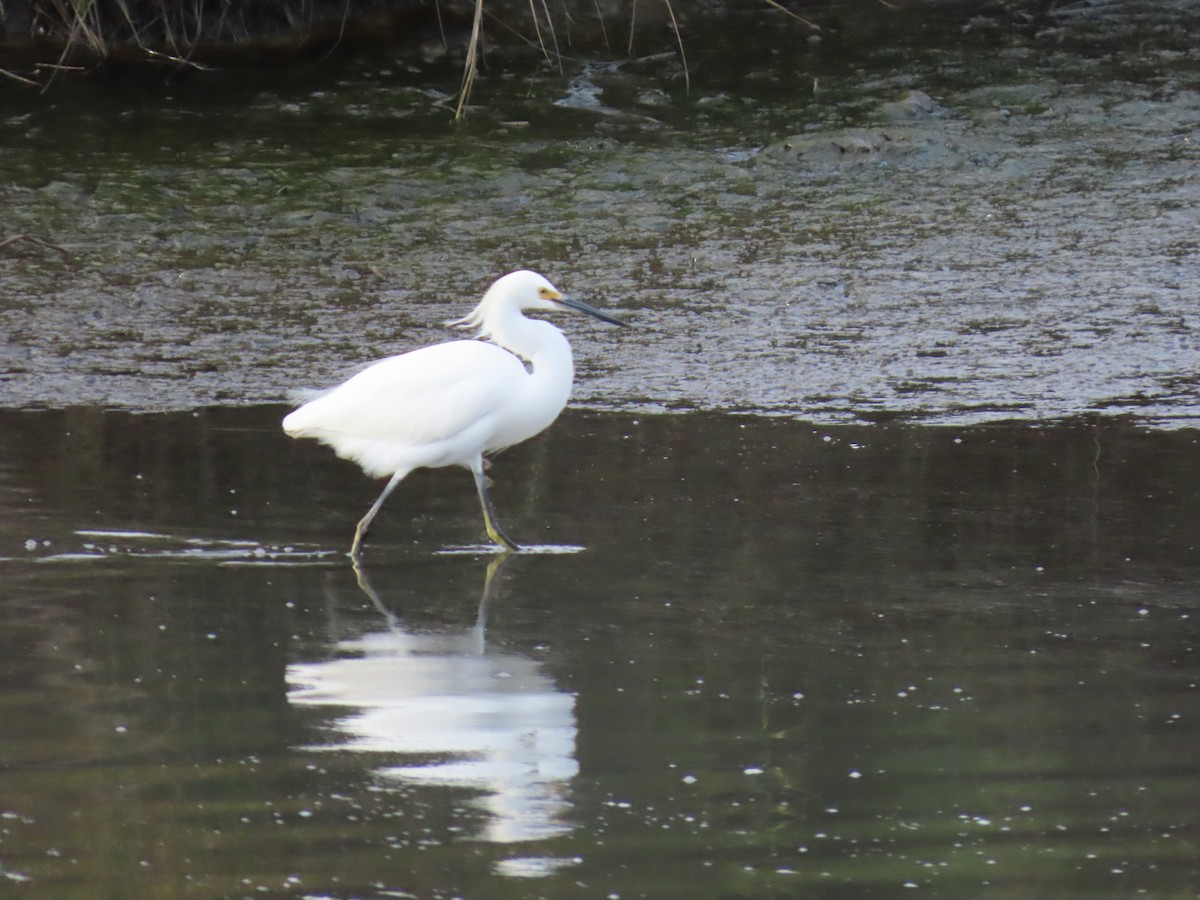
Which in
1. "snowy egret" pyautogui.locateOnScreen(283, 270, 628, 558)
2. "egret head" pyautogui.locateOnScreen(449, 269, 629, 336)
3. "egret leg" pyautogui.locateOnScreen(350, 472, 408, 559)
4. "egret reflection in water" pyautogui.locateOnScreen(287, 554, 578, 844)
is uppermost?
"egret head" pyautogui.locateOnScreen(449, 269, 629, 336)

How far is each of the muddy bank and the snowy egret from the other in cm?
112

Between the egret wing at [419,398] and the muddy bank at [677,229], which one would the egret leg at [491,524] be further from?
the muddy bank at [677,229]

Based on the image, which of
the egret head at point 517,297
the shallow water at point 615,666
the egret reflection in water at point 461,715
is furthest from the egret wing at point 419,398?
the egret reflection in water at point 461,715

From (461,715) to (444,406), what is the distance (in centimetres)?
193

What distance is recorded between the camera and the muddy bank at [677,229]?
7.47m

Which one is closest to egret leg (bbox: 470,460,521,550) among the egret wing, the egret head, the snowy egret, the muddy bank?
the snowy egret

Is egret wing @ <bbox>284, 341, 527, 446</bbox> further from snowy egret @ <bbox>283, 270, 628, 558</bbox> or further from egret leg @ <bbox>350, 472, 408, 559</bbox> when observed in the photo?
egret leg @ <bbox>350, 472, 408, 559</bbox>

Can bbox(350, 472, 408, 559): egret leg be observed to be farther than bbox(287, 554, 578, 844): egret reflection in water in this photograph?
Yes

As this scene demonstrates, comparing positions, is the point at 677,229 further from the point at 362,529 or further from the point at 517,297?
the point at 362,529

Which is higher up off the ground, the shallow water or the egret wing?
the egret wing

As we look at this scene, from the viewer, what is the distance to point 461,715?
411 cm

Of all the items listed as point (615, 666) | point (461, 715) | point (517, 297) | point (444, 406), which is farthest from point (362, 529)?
point (461, 715)

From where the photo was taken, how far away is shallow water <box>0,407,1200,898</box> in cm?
338

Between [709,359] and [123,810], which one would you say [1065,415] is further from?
[123,810]
